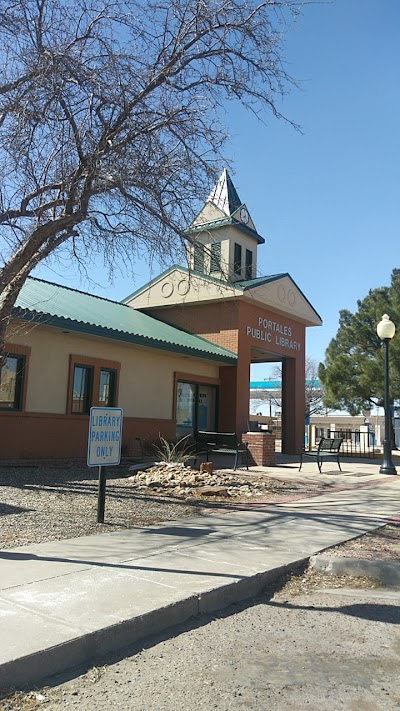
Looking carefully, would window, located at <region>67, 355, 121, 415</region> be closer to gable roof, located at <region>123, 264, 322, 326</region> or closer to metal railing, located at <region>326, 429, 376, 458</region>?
gable roof, located at <region>123, 264, 322, 326</region>

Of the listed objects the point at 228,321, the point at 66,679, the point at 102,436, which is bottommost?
the point at 66,679

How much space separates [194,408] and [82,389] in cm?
565

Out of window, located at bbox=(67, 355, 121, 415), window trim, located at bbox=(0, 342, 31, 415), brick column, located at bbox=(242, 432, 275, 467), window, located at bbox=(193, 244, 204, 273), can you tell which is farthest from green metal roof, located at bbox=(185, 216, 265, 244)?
brick column, located at bbox=(242, 432, 275, 467)

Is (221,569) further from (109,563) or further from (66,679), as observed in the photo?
(66,679)

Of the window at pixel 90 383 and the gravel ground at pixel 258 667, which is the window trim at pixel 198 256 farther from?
the gravel ground at pixel 258 667

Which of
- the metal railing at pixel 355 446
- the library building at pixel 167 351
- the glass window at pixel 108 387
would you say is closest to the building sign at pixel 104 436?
the library building at pixel 167 351

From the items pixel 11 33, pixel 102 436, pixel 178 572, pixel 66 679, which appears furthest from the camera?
pixel 11 33

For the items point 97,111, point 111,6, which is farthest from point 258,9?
point 97,111

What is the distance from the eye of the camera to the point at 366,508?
10.2 meters

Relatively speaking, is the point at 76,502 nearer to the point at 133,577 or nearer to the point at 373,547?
the point at 133,577

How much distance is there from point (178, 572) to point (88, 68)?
797 cm

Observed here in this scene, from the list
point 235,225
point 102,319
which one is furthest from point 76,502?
point 235,225

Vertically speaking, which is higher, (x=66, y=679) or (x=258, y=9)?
(x=258, y=9)

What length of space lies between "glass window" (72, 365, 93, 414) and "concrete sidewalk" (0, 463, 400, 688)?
7.47m
